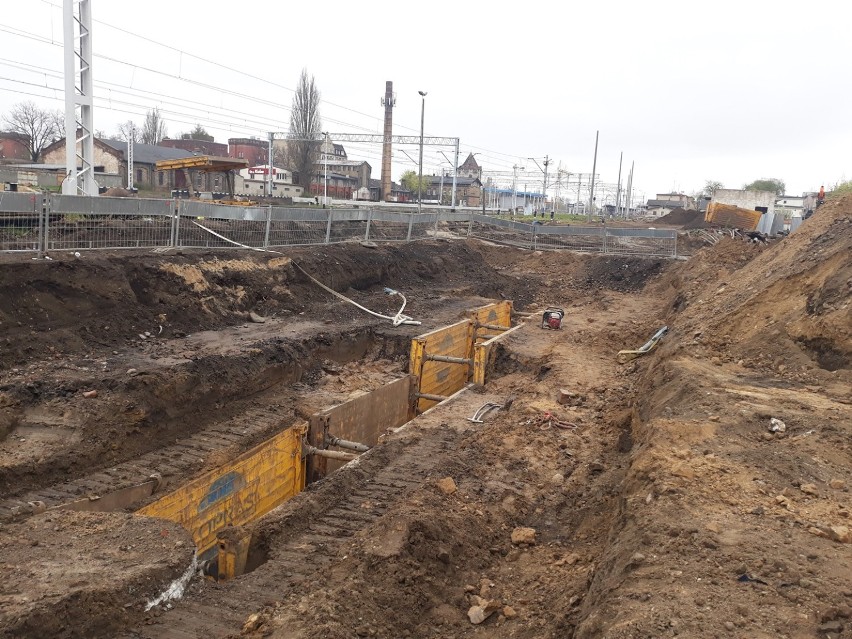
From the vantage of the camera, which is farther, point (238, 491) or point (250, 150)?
point (250, 150)

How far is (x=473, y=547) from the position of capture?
5973mm

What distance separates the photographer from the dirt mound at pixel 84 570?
455cm

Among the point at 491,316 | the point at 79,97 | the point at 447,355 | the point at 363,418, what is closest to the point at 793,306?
the point at 363,418

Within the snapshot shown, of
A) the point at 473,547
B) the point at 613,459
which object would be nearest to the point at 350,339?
Result: the point at 613,459

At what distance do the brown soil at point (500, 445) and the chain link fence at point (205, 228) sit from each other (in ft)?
2.75

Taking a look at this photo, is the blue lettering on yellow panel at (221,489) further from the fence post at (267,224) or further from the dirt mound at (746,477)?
the fence post at (267,224)

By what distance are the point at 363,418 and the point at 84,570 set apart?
5553 mm

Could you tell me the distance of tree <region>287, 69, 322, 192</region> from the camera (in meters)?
52.2

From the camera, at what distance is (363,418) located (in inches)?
409

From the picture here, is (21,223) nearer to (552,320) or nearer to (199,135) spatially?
(552,320)

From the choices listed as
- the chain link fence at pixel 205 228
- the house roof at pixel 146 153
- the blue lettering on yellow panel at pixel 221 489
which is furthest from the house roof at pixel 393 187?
the blue lettering on yellow panel at pixel 221 489

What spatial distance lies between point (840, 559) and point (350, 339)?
1055 centimetres

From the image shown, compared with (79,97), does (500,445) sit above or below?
below

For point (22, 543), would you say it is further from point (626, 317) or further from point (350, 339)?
point (626, 317)
